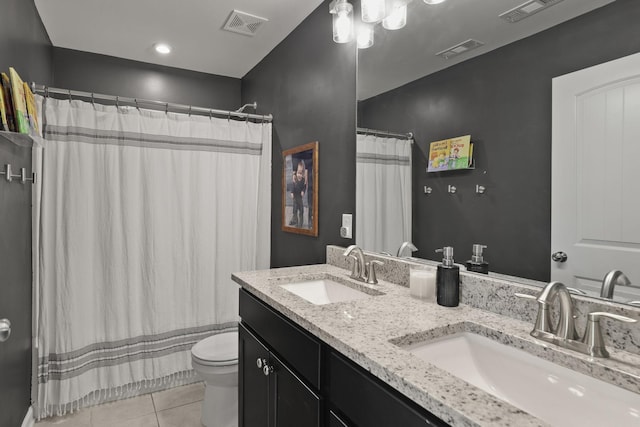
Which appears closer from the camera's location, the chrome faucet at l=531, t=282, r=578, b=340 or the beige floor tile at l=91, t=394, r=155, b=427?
the chrome faucet at l=531, t=282, r=578, b=340

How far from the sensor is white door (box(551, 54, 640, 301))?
0.86 m

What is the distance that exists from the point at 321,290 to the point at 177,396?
1474 mm

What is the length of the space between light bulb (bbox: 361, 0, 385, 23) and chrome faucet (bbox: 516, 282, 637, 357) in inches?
51.8

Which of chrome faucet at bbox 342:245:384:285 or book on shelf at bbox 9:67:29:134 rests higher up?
book on shelf at bbox 9:67:29:134

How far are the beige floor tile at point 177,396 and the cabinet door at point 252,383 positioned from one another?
92 centimetres

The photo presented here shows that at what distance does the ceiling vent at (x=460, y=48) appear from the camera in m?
1.25

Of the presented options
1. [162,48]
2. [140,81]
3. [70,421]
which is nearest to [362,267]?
[70,421]

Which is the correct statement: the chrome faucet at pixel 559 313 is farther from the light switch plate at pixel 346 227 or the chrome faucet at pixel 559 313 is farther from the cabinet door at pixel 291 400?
the light switch plate at pixel 346 227

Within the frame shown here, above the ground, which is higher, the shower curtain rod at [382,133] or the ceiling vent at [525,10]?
the ceiling vent at [525,10]

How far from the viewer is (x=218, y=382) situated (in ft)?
6.57

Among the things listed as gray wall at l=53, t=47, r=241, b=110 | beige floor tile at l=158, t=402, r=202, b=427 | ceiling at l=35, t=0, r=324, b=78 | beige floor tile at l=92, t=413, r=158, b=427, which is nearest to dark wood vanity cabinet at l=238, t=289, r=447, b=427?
beige floor tile at l=158, t=402, r=202, b=427

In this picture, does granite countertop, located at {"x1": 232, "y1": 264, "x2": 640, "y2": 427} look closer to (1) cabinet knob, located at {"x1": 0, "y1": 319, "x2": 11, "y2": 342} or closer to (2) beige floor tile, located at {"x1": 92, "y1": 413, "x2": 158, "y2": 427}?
(1) cabinet knob, located at {"x1": 0, "y1": 319, "x2": 11, "y2": 342}

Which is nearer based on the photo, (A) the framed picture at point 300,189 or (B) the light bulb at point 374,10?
(B) the light bulb at point 374,10

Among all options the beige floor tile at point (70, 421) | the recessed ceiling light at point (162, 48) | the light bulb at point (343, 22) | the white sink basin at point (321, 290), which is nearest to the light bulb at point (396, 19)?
the light bulb at point (343, 22)
